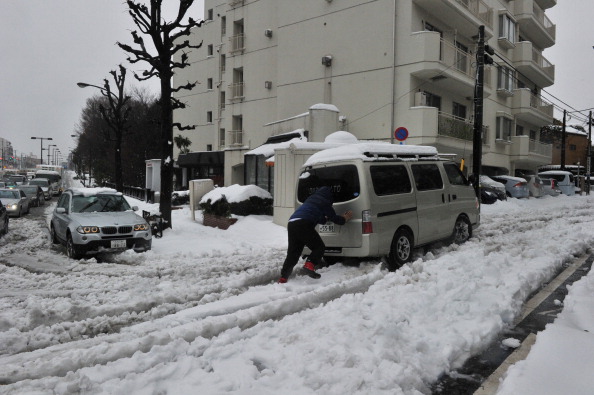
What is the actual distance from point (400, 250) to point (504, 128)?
24.5 m

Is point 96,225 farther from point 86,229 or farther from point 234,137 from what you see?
point 234,137

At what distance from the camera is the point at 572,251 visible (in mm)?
8547

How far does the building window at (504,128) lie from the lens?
89.6 ft

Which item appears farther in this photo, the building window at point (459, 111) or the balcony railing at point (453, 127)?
the building window at point (459, 111)

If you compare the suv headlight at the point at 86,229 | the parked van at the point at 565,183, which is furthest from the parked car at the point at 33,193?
the parked van at the point at 565,183

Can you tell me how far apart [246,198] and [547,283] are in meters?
9.39

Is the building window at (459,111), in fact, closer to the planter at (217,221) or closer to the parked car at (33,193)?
the planter at (217,221)

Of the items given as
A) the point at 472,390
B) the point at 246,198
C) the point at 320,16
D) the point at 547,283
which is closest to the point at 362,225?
the point at 547,283

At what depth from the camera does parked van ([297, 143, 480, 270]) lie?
7.03m

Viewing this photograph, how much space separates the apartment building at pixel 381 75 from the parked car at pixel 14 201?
34.9 feet

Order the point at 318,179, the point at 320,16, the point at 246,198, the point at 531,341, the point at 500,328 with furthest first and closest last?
the point at 320,16
the point at 246,198
the point at 318,179
the point at 500,328
the point at 531,341

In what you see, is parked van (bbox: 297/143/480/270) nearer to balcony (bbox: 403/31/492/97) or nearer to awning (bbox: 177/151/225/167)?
balcony (bbox: 403/31/492/97)

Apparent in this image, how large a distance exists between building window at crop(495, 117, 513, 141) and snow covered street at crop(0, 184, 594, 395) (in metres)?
20.9

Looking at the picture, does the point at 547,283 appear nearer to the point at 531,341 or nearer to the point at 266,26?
the point at 531,341
